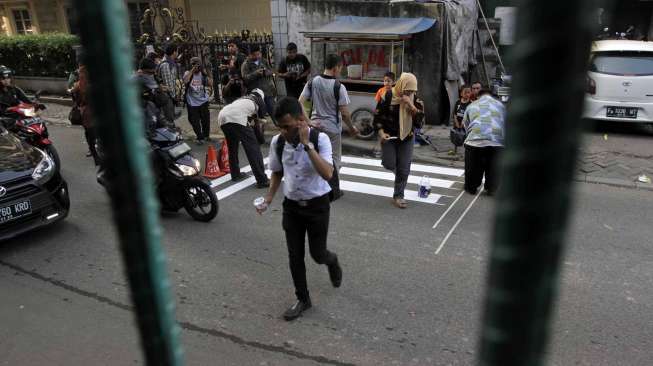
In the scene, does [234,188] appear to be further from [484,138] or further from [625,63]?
[625,63]

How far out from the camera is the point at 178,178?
6223 mm

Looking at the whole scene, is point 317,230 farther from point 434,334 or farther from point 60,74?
point 60,74

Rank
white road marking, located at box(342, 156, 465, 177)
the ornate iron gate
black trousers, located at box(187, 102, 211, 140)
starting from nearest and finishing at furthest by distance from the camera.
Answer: white road marking, located at box(342, 156, 465, 177)
black trousers, located at box(187, 102, 211, 140)
the ornate iron gate

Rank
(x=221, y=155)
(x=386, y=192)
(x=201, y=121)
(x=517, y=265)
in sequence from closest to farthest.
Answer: (x=517, y=265) → (x=386, y=192) → (x=221, y=155) → (x=201, y=121)

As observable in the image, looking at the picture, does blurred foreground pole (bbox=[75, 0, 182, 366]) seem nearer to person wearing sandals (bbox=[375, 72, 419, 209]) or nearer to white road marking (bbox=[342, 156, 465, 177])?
person wearing sandals (bbox=[375, 72, 419, 209])

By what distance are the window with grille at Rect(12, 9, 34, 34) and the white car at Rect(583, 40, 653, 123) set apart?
21.0 meters

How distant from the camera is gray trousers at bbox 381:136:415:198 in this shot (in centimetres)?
Result: 647

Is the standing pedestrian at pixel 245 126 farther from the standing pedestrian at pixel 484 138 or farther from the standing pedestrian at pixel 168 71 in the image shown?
the standing pedestrian at pixel 168 71

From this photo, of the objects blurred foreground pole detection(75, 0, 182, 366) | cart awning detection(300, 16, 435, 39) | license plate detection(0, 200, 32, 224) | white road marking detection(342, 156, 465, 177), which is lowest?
white road marking detection(342, 156, 465, 177)

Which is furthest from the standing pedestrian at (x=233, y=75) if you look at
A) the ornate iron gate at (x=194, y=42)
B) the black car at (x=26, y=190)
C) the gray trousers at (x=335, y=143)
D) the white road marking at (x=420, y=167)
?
the black car at (x=26, y=190)

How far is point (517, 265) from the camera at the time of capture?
59 centimetres

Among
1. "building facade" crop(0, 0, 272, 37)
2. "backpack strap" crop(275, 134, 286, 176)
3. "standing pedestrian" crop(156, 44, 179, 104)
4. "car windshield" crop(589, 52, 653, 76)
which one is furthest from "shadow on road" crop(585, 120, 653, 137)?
"building facade" crop(0, 0, 272, 37)

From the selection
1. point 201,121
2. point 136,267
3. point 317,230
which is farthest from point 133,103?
point 201,121

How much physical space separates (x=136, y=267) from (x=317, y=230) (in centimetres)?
332
